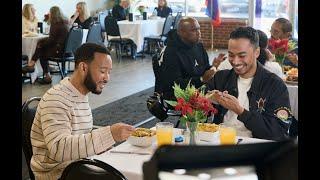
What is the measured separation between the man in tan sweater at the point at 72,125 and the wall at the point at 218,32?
9.36 metres

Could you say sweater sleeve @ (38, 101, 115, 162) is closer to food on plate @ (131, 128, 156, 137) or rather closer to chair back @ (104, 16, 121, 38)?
food on plate @ (131, 128, 156, 137)

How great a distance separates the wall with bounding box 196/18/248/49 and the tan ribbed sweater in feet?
31.0

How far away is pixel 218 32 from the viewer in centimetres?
1145

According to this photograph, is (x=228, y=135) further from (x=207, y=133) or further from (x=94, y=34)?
(x=94, y=34)

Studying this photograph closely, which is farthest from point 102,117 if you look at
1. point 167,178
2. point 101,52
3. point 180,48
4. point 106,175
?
point 167,178

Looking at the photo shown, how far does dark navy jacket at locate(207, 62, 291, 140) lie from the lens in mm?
2305

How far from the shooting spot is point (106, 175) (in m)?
1.62

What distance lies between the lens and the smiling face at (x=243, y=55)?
2482 mm

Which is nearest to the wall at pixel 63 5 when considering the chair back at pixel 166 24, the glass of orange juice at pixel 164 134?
the chair back at pixel 166 24

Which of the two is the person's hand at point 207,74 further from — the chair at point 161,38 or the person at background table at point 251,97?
the chair at point 161,38

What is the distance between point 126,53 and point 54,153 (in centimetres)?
806

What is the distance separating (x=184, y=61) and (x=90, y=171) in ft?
7.72

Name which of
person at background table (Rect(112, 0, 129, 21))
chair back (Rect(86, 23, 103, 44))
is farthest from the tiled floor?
person at background table (Rect(112, 0, 129, 21))

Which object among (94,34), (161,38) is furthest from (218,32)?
(94,34)
